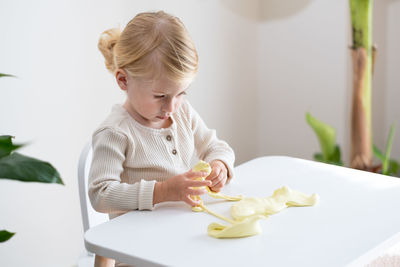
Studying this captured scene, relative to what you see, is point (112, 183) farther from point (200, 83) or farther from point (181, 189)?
point (200, 83)

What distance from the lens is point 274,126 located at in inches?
115

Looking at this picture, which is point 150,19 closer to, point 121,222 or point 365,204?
point 121,222

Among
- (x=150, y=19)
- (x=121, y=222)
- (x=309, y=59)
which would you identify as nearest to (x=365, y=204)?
(x=121, y=222)

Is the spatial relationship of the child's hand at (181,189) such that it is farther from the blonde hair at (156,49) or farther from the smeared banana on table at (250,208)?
the blonde hair at (156,49)

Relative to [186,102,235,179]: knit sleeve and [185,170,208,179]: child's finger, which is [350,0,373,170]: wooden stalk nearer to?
[186,102,235,179]: knit sleeve

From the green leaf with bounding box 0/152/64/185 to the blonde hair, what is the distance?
49cm

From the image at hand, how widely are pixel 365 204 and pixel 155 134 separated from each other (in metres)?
0.49

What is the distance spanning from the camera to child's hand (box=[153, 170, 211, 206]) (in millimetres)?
1134

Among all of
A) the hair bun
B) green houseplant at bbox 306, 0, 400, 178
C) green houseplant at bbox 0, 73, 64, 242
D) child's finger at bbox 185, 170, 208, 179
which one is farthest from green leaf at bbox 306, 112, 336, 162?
green houseplant at bbox 0, 73, 64, 242

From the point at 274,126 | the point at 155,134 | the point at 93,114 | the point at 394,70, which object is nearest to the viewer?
the point at 155,134

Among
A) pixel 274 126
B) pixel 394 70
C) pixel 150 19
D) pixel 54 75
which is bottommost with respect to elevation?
pixel 274 126

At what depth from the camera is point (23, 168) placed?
0.78 metres

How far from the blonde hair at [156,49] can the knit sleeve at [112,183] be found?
0.50 feet

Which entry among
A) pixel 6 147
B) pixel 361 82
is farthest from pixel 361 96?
pixel 6 147
